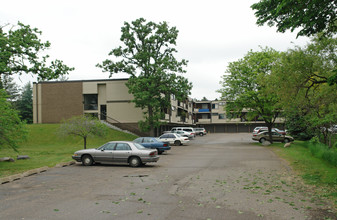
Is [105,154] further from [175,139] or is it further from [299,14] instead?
[175,139]

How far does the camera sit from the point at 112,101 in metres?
46.3

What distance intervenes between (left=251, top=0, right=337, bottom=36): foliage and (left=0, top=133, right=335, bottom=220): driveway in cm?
603

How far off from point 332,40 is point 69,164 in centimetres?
1569

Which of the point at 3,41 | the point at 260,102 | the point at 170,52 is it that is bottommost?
the point at 260,102

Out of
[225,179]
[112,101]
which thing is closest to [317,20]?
[225,179]

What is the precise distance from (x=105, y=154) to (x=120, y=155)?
0.85 metres

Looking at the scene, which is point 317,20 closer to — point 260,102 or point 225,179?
point 225,179

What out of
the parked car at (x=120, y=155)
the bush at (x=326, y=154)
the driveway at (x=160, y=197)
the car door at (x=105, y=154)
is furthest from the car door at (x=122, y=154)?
the bush at (x=326, y=154)

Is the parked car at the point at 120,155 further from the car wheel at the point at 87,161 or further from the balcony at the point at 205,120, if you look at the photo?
the balcony at the point at 205,120

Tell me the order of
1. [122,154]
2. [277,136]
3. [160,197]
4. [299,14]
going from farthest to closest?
[277,136], [122,154], [299,14], [160,197]

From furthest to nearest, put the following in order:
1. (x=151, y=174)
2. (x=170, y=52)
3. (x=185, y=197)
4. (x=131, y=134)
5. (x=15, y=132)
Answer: (x=131, y=134), (x=170, y=52), (x=15, y=132), (x=151, y=174), (x=185, y=197)

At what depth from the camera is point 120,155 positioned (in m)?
17.0

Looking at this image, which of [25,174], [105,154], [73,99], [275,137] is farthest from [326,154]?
[73,99]

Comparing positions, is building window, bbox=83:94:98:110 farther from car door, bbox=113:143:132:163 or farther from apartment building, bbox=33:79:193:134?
car door, bbox=113:143:132:163
